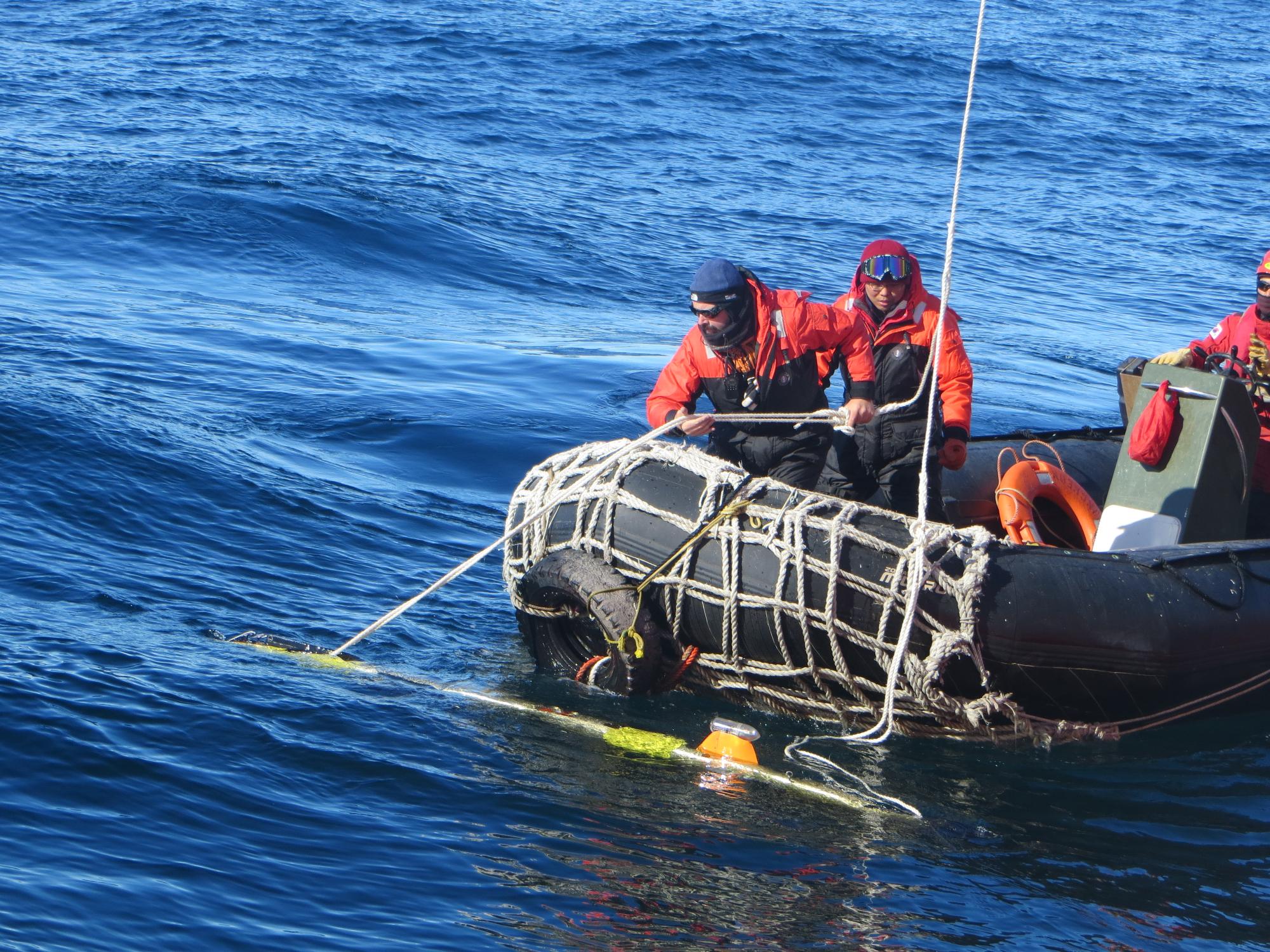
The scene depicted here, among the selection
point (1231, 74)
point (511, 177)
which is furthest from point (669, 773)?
point (1231, 74)

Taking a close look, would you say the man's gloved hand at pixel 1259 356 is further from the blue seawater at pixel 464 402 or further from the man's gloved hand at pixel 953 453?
the blue seawater at pixel 464 402

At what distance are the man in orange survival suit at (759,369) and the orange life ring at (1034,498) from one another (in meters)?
0.81

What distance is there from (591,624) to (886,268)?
1783 millimetres

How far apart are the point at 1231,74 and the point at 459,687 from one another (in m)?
20.2

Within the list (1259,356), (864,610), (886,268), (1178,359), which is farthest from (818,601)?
(1259,356)

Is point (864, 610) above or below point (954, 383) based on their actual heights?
below

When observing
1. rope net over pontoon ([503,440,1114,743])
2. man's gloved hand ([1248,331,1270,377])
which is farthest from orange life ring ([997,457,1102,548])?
rope net over pontoon ([503,440,1114,743])

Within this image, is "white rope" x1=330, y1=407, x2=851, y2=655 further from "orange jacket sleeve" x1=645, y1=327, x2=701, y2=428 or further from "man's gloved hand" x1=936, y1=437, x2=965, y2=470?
"man's gloved hand" x1=936, y1=437, x2=965, y2=470

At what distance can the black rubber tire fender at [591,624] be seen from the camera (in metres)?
5.07

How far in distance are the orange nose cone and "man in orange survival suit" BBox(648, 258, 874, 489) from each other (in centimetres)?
111

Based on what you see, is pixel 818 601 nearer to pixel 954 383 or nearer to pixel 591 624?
pixel 591 624

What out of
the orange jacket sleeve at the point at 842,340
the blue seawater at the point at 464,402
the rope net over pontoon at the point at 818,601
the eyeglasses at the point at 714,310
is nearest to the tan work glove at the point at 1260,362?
the blue seawater at the point at 464,402

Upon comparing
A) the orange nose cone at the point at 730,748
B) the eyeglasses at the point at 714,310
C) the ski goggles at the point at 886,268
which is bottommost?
the orange nose cone at the point at 730,748

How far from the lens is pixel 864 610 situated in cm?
490
